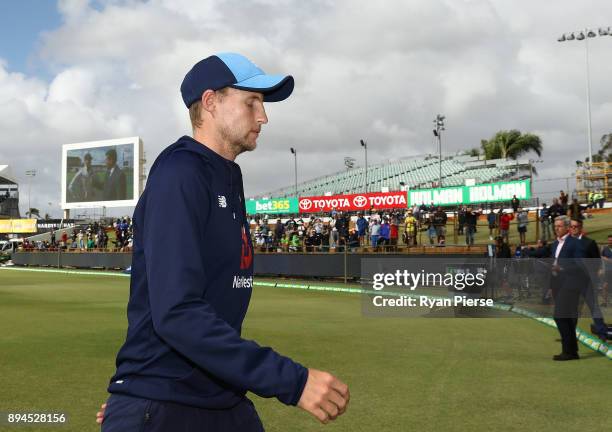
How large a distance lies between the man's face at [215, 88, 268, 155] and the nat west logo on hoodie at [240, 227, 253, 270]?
0.32 meters

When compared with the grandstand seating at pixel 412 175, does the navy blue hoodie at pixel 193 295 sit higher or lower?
lower

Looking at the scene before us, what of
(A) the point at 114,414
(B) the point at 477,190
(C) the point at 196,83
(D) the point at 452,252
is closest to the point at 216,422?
(A) the point at 114,414

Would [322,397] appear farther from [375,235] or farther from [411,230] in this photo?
[411,230]

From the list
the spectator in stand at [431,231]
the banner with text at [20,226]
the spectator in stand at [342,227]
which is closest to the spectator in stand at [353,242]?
the spectator in stand at [342,227]

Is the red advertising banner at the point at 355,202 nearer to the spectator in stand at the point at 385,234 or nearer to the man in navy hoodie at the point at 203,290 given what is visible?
the spectator in stand at the point at 385,234

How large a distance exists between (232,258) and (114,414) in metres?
0.63

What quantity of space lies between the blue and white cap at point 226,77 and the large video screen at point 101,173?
2106 inches

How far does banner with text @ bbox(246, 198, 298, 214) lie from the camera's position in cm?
5594

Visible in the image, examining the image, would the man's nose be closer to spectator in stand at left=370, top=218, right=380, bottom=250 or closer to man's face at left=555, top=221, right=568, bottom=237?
→ man's face at left=555, top=221, right=568, bottom=237

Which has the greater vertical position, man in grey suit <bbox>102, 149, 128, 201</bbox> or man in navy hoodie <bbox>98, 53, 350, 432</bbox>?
man in grey suit <bbox>102, 149, 128, 201</bbox>

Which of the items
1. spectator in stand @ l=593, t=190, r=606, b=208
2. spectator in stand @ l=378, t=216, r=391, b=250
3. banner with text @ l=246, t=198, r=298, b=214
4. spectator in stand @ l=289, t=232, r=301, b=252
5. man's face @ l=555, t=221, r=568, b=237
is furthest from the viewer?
banner with text @ l=246, t=198, r=298, b=214

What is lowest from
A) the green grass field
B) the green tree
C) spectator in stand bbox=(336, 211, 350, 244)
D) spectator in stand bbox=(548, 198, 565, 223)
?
the green grass field

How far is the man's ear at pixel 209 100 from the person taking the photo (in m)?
2.28

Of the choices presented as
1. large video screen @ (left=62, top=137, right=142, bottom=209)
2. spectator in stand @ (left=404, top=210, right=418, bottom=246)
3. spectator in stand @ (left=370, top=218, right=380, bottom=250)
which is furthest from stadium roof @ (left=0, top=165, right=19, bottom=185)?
spectator in stand @ (left=404, top=210, right=418, bottom=246)
